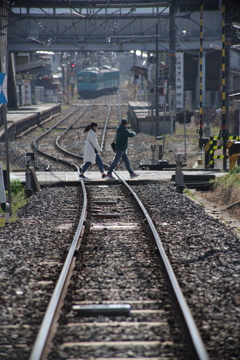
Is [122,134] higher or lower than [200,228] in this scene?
higher

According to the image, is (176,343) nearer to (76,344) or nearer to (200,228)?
(76,344)

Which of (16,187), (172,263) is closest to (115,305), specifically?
(172,263)

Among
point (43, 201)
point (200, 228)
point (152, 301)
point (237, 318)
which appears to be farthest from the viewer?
point (43, 201)

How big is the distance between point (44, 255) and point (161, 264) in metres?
1.49

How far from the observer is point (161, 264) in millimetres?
5898

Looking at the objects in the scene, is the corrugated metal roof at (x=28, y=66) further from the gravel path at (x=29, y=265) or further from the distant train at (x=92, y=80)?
the gravel path at (x=29, y=265)

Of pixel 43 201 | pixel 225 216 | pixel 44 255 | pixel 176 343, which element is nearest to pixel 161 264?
pixel 44 255

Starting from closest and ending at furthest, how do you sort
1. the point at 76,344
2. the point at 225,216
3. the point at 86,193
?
the point at 76,344, the point at 225,216, the point at 86,193

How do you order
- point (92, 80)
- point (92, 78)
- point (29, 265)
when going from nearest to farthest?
point (29, 265) → point (92, 78) → point (92, 80)

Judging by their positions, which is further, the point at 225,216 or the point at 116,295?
the point at 225,216

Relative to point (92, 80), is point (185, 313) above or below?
below

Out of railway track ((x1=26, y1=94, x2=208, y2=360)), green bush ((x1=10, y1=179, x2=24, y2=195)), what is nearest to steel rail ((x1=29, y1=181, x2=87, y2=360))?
railway track ((x1=26, y1=94, x2=208, y2=360))

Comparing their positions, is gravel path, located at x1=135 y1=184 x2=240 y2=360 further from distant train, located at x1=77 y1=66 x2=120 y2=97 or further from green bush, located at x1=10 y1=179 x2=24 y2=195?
distant train, located at x1=77 y1=66 x2=120 y2=97

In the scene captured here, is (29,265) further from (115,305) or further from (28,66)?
(28,66)
